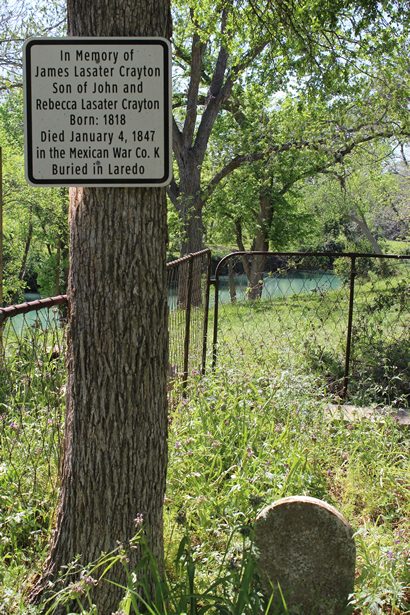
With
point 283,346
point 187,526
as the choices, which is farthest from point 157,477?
point 283,346

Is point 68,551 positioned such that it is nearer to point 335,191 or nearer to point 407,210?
point 407,210

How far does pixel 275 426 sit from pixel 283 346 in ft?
9.51

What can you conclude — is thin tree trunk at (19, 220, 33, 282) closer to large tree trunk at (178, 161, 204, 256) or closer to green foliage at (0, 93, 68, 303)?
green foliage at (0, 93, 68, 303)

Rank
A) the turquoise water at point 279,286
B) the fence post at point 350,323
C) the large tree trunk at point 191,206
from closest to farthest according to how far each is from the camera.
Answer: the turquoise water at point 279,286
the fence post at point 350,323
the large tree trunk at point 191,206

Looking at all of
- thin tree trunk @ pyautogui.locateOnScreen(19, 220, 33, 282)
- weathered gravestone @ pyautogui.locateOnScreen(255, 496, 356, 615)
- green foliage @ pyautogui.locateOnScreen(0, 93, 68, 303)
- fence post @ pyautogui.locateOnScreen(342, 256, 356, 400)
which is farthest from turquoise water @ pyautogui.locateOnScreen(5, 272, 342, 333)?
thin tree trunk @ pyautogui.locateOnScreen(19, 220, 33, 282)

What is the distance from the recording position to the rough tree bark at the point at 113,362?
2.57 metres

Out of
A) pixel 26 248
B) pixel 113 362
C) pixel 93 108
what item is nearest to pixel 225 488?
pixel 113 362

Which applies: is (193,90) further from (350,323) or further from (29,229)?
(29,229)

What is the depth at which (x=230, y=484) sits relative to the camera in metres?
3.64

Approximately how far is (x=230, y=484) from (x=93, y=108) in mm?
2065

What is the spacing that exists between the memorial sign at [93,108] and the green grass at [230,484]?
1.21 meters

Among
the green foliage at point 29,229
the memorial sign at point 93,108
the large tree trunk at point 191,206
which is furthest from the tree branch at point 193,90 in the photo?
the memorial sign at point 93,108

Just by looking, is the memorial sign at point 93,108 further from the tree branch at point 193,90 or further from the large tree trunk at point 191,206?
the large tree trunk at point 191,206

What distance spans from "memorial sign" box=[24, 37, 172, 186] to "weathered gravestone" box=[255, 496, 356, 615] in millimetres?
1560
